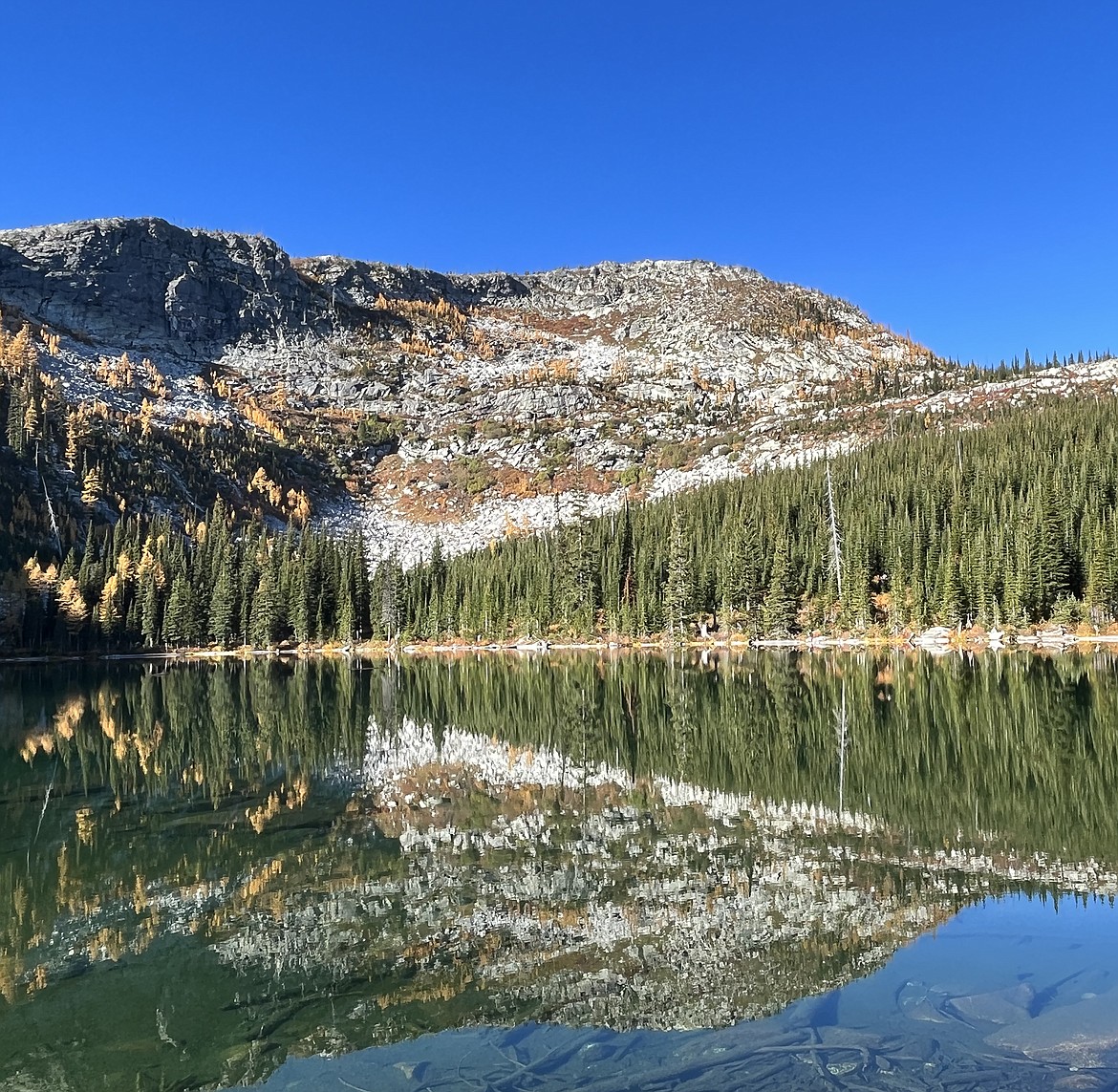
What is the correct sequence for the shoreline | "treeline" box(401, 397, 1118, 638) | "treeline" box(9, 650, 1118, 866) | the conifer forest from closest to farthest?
"treeline" box(9, 650, 1118, 866)
the shoreline
"treeline" box(401, 397, 1118, 638)
the conifer forest

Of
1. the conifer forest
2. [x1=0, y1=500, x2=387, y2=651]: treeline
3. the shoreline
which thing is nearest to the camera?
the shoreline

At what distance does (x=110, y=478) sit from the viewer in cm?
14788

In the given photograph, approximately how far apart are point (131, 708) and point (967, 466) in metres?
97.9

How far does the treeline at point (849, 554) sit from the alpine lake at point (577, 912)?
56.7m

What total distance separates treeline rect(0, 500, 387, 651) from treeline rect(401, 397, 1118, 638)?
11738 mm

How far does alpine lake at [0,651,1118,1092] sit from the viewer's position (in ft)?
26.4

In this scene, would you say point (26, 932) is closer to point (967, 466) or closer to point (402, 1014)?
point (402, 1014)

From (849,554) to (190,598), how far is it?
3284 inches

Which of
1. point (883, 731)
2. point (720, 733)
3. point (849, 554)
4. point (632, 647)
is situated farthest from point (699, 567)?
point (883, 731)

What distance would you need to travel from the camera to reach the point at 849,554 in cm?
8944

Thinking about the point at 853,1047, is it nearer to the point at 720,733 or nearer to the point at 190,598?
the point at 720,733

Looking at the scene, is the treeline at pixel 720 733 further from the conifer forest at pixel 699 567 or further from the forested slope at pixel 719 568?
the conifer forest at pixel 699 567

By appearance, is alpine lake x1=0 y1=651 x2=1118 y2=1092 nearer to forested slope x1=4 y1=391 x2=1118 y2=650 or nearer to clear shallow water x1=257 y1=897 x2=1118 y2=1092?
clear shallow water x1=257 y1=897 x2=1118 y2=1092

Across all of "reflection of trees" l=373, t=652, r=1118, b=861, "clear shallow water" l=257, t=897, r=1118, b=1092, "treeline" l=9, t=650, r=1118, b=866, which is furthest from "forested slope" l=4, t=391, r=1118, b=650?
"clear shallow water" l=257, t=897, r=1118, b=1092
